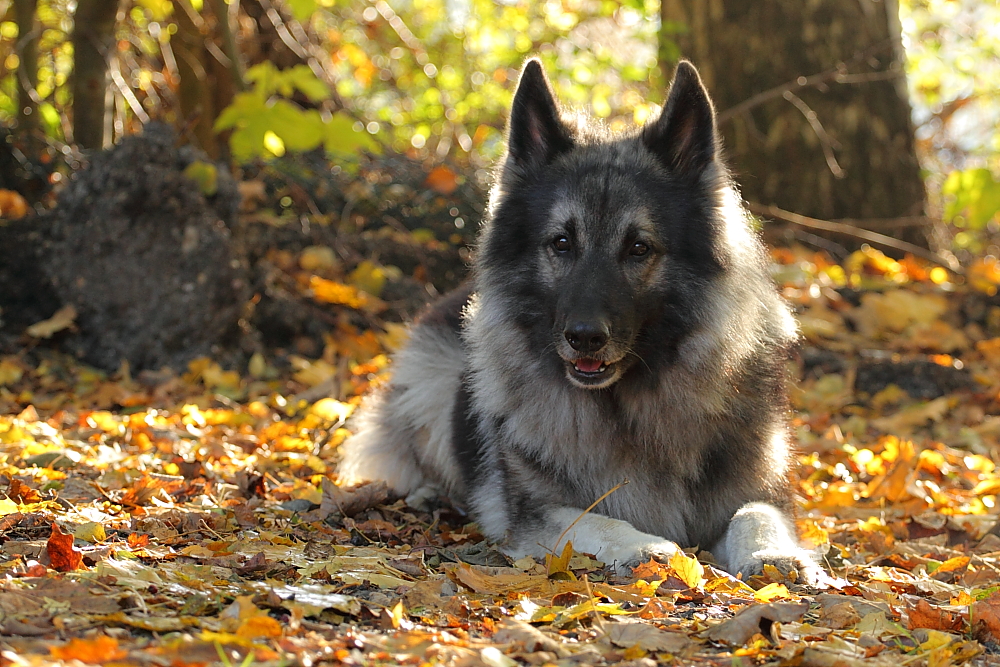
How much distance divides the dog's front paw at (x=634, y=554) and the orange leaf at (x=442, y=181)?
18.6 ft

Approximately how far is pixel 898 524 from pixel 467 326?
228 centimetres

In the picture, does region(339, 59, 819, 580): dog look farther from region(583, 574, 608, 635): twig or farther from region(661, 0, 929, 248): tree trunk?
region(661, 0, 929, 248): tree trunk

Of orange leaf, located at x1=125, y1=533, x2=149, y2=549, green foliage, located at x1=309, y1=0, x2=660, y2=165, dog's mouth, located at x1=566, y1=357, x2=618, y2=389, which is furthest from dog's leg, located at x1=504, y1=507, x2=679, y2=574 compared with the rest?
green foliage, located at x1=309, y1=0, x2=660, y2=165

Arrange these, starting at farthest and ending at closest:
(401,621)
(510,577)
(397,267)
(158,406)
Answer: (397,267), (158,406), (510,577), (401,621)

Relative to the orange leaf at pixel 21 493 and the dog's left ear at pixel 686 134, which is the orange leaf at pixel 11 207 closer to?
the orange leaf at pixel 21 493

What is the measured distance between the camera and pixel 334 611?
262cm

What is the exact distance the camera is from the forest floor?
2391 millimetres

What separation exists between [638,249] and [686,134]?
25.6 inches

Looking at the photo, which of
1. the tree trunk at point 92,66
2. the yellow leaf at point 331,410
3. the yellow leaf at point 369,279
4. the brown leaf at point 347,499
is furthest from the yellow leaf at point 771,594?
the tree trunk at point 92,66

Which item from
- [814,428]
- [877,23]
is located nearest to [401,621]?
[814,428]

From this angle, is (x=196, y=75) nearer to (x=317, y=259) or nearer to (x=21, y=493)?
(x=317, y=259)

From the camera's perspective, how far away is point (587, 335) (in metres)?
3.50

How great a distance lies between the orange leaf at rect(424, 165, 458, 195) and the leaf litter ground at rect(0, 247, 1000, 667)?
1.66 m

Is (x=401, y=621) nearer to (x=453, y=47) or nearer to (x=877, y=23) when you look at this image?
Answer: (x=877, y=23)
